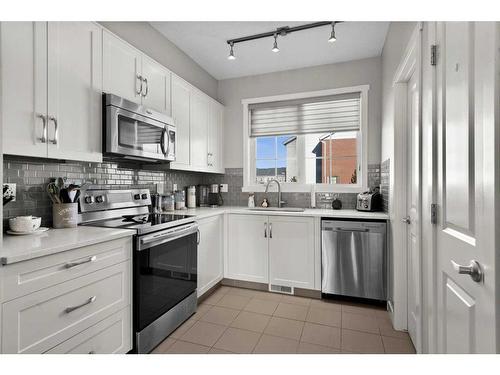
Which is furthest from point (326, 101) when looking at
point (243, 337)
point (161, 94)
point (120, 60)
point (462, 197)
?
point (243, 337)

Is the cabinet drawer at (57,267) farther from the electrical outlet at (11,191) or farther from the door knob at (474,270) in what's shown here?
the door knob at (474,270)

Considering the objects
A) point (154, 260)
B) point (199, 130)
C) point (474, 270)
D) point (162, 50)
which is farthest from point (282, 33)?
point (474, 270)

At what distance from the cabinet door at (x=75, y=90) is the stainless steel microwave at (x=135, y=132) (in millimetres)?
A: 74

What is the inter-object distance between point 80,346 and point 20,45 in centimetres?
158

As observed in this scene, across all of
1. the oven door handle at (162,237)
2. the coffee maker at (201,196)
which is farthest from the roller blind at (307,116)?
the oven door handle at (162,237)

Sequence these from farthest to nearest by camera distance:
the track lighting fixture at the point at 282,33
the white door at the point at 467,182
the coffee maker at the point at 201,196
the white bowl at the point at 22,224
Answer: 1. the coffee maker at the point at 201,196
2. the track lighting fixture at the point at 282,33
3. the white bowl at the point at 22,224
4. the white door at the point at 467,182

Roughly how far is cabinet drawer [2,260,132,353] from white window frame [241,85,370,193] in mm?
2227

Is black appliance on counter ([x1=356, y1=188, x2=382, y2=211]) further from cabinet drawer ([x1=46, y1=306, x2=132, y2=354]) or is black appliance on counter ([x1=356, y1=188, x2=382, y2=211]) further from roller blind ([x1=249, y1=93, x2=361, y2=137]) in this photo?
cabinet drawer ([x1=46, y1=306, x2=132, y2=354])

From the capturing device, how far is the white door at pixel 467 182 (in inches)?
30.3

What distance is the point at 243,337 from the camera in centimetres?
198

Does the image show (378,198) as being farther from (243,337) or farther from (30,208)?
(30,208)

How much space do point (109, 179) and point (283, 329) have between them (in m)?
1.90

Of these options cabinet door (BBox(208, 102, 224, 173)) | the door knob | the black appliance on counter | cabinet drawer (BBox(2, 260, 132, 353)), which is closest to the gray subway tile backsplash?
the black appliance on counter

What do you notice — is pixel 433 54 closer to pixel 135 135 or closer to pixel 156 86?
pixel 135 135
